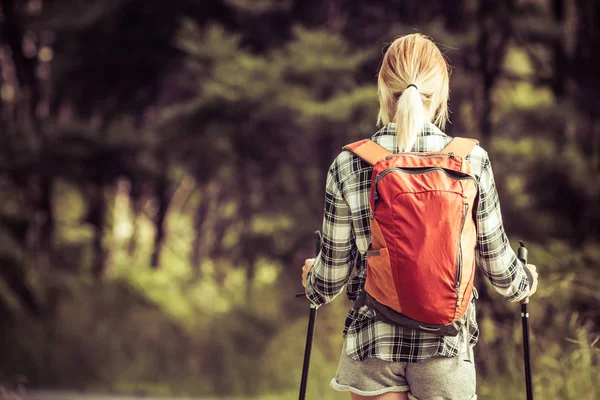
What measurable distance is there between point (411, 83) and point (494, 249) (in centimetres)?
61

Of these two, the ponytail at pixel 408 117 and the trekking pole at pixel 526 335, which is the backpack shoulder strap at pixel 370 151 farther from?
the trekking pole at pixel 526 335

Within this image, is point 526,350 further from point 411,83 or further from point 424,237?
point 411,83

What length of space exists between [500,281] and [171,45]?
29.0 feet

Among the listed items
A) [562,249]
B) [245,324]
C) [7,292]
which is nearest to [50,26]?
[7,292]

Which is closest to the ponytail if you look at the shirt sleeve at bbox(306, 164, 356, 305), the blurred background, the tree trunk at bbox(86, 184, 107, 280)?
the shirt sleeve at bbox(306, 164, 356, 305)

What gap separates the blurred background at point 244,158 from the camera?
302 inches

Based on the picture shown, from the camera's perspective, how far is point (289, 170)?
9281 mm

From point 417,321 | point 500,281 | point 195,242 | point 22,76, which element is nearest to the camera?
point 417,321

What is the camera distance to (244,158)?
8.91 meters

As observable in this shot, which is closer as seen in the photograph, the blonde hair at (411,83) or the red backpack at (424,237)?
the red backpack at (424,237)

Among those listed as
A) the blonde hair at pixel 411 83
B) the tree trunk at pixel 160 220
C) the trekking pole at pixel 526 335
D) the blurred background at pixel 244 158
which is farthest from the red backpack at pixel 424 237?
the tree trunk at pixel 160 220

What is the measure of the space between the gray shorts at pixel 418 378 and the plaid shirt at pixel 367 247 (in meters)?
0.03

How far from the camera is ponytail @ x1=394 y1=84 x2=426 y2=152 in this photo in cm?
243

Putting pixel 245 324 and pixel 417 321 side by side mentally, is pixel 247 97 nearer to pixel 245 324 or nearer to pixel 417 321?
pixel 245 324
